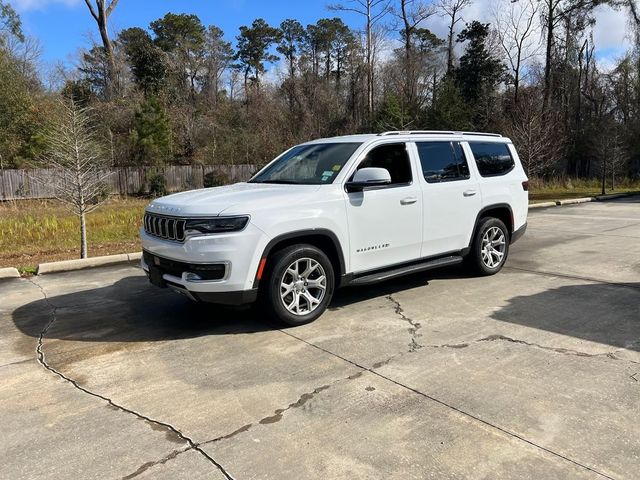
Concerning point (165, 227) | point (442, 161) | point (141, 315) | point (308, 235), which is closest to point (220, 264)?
point (165, 227)

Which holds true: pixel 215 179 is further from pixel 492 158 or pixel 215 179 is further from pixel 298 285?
pixel 298 285

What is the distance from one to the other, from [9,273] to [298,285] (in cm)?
551

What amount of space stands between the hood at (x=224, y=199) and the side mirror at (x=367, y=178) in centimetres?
38

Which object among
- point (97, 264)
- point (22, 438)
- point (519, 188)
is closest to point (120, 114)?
point (97, 264)

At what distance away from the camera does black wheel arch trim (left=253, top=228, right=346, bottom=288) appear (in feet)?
15.5

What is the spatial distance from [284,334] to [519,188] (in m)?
4.33

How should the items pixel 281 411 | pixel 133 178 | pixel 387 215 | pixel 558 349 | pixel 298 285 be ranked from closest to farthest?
pixel 281 411
pixel 558 349
pixel 298 285
pixel 387 215
pixel 133 178

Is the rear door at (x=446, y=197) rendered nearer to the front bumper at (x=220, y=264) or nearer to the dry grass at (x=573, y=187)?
the front bumper at (x=220, y=264)

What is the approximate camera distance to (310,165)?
5.86m

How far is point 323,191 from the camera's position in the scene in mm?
5172

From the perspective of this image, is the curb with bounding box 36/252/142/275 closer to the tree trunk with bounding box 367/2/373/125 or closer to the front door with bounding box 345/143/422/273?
the front door with bounding box 345/143/422/273

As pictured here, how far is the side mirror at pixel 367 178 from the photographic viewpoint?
5176 mm

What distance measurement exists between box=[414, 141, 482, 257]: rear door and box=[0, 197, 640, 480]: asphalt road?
26.1 inches

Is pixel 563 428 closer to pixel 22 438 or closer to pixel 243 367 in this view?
pixel 243 367
